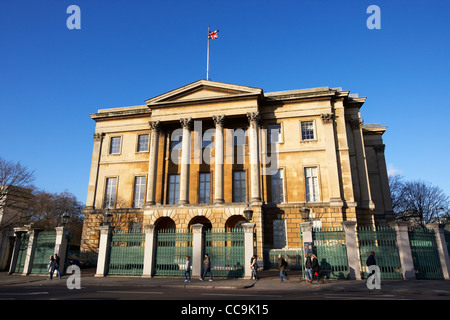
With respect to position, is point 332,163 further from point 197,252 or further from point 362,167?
point 197,252

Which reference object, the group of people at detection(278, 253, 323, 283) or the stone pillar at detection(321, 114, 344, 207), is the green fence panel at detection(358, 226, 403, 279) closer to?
the group of people at detection(278, 253, 323, 283)

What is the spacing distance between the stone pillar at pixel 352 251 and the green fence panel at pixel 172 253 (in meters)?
9.55

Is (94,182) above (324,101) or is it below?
below

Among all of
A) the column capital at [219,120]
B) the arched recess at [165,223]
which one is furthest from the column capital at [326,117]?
the arched recess at [165,223]

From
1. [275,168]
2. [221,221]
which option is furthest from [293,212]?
[221,221]

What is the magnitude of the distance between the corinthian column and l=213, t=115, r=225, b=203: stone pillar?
6.33 meters

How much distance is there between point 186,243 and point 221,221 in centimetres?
729

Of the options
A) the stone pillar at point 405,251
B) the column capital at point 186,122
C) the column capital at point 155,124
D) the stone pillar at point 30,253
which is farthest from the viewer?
the column capital at point 155,124

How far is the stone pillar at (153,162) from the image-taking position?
29688 mm

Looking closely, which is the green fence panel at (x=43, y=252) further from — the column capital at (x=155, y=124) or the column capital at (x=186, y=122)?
the column capital at (x=186, y=122)

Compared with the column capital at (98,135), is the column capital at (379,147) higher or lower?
lower

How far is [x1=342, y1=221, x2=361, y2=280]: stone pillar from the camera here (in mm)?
16609
